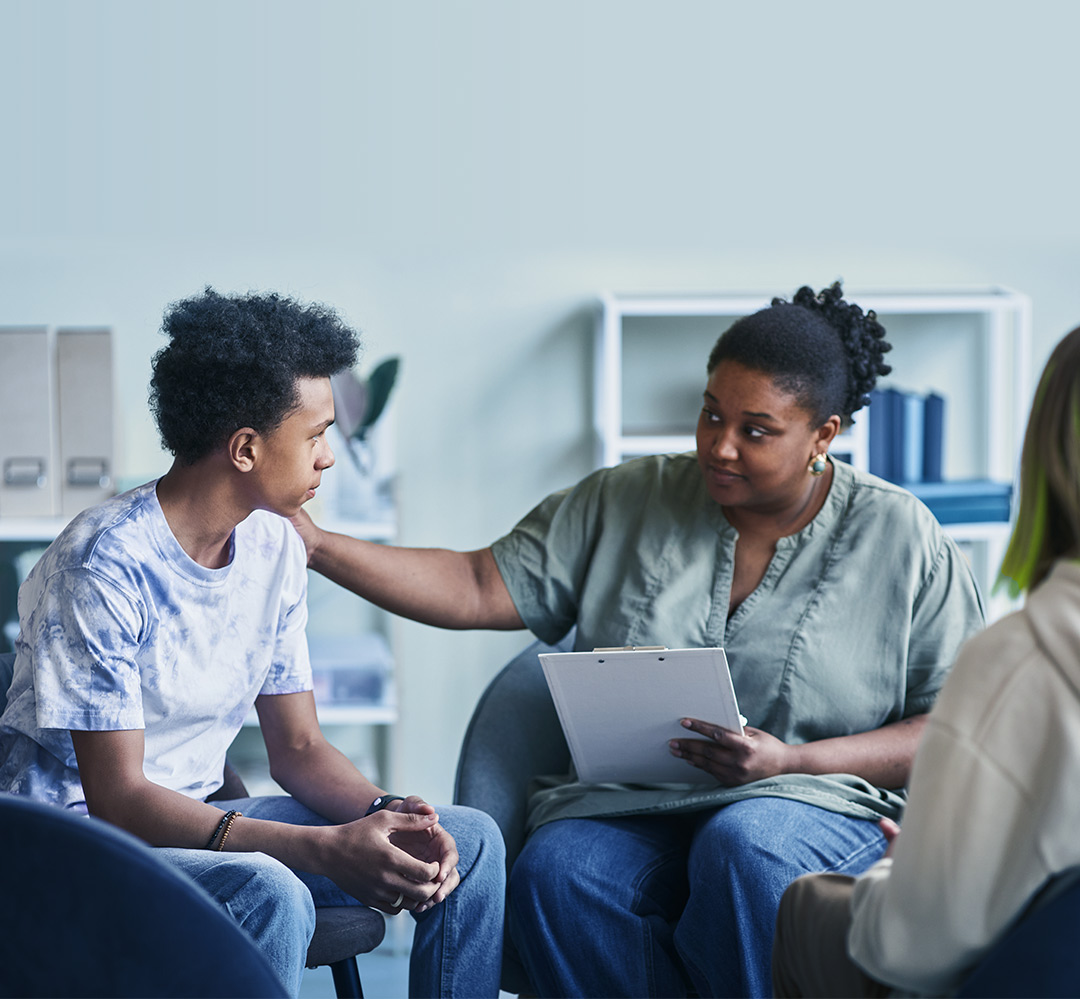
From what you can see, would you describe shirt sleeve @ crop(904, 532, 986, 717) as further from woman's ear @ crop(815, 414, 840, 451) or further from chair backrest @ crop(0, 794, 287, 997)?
chair backrest @ crop(0, 794, 287, 997)

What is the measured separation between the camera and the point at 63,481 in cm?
261

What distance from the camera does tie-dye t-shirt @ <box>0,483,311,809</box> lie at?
1307mm

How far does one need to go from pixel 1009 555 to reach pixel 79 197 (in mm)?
2511

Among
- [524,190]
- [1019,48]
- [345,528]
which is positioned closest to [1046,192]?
[1019,48]

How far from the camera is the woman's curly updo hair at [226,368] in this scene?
4.61 ft

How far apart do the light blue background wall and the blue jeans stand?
3.81ft

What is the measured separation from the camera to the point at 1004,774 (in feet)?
2.82

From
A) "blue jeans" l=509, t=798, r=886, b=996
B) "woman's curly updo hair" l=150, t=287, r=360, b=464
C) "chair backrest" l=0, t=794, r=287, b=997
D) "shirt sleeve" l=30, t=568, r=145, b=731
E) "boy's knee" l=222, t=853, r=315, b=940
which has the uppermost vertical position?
"woman's curly updo hair" l=150, t=287, r=360, b=464

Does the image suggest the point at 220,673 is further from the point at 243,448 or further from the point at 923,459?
the point at 923,459

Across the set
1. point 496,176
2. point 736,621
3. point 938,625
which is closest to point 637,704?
point 736,621

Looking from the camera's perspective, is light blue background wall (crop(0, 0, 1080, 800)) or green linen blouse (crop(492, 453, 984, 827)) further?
light blue background wall (crop(0, 0, 1080, 800))

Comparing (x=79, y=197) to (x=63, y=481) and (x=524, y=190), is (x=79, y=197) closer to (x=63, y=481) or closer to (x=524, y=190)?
(x=63, y=481)

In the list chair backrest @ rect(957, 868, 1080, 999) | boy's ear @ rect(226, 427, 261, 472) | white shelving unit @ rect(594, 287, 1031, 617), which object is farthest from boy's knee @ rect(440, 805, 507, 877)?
white shelving unit @ rect(594, 287, 1031, 617)

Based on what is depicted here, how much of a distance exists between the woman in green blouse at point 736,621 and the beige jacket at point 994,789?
60 cm
